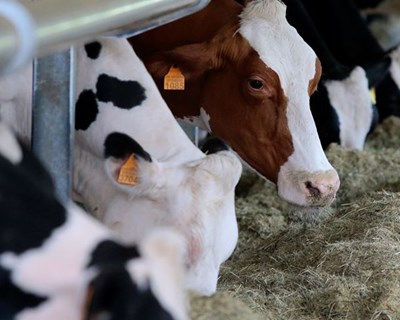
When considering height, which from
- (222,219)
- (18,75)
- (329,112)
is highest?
(18,75)

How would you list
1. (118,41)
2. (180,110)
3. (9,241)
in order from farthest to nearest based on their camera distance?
(180,110)
(118,41)
(9,241)

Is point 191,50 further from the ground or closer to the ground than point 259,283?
further from the ground

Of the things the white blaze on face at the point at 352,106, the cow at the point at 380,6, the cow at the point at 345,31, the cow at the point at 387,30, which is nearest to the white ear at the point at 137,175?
the white blaze on face at the point at 352,106

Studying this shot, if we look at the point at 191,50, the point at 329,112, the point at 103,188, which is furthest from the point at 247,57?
the point at 329,112

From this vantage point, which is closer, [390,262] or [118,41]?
[118,41]

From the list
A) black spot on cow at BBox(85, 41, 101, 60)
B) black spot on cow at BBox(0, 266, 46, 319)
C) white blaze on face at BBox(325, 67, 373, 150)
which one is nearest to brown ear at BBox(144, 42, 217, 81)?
black spot on cow at BBox(85, 41, 101, 60)

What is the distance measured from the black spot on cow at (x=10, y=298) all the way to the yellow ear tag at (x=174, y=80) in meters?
2.61

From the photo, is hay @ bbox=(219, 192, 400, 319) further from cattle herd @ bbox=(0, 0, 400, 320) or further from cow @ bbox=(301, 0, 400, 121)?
cow @ bbox=(301, 0, 400, 121)

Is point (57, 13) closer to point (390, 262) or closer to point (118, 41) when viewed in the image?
point (118, 41)

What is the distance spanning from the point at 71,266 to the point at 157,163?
129 centimetres

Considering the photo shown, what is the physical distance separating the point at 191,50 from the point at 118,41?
909 mm

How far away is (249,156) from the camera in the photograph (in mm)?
4242

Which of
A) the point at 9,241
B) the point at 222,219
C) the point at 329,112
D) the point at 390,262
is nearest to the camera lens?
the point at 9,241

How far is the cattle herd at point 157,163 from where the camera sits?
Result: 177 cm
